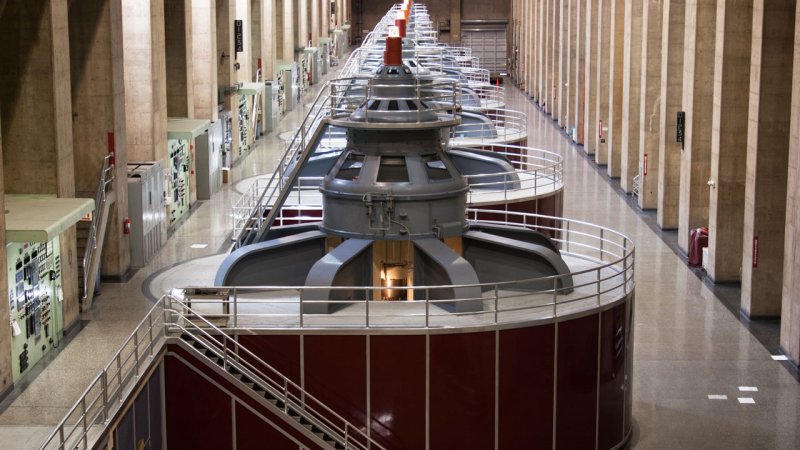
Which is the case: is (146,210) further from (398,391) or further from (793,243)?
(793,243)

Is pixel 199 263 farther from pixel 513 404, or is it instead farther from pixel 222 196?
pixel 222 196

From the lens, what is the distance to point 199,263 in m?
23.1

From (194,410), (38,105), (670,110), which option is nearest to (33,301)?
(38,105)

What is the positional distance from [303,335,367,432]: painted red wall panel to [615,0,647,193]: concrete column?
2571 cm

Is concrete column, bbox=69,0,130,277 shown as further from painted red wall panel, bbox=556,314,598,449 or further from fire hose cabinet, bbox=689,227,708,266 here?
fire hose cabinet, bbox=689,227,708,266

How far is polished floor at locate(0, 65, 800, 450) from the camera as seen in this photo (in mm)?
18750

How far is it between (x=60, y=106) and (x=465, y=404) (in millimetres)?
9057

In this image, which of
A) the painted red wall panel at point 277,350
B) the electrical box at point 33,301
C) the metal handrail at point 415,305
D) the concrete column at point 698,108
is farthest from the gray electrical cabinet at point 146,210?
the concrete column at point 698,108

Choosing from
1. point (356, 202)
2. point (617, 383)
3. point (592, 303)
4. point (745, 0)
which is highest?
point (745, 0)

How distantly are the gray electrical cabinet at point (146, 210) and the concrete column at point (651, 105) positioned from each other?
50.4ft

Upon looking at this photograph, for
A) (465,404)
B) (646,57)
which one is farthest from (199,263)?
(646,57)

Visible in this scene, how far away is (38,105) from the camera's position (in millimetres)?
22328

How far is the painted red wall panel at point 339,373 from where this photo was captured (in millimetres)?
18031

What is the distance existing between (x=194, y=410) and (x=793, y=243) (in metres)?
11.9
